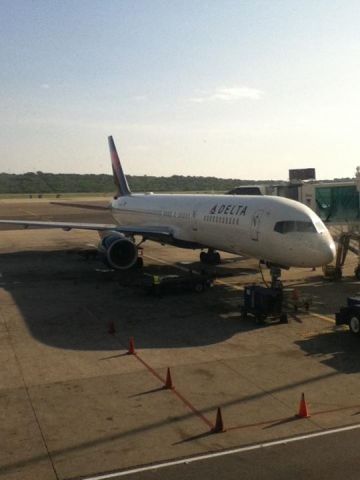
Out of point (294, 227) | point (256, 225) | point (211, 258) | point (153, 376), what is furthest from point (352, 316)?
point (211, 258)

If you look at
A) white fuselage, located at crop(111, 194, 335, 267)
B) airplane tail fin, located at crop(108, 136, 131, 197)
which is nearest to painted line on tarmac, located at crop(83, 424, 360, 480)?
Answer: white fuselage, located at crop(111, 194, 335, 267)

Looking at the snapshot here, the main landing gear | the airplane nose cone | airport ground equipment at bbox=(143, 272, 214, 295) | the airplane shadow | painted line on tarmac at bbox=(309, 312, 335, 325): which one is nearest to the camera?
the airplane shadow

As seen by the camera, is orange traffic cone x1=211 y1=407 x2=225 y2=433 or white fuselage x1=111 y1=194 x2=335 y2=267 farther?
white fuselage x1=111 y1=194 x2=335 y2=267

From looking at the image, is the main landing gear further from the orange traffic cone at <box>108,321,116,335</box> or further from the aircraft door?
the orange traffic cone at <box>108,321,116,335</box>

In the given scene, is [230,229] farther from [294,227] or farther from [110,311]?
[110,311]

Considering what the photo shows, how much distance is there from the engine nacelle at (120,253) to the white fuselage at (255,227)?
369cm

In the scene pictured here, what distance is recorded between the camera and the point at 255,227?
22.2 meters

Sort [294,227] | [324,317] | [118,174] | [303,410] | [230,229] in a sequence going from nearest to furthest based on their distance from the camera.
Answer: [303,410] → [324,317] → [294,227] → [230,229] → [118,174]

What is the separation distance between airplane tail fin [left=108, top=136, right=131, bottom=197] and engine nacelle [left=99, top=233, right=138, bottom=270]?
58.3 ft

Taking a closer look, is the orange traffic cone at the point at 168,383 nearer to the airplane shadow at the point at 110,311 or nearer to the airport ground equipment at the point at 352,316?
the airplane shadow at the point at 110,311

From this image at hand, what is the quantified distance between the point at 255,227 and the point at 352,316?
660 centimetres

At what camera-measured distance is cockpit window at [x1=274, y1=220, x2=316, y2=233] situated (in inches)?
804

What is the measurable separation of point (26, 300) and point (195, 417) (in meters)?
13.6

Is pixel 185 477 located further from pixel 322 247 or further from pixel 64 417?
pixel 322 247
